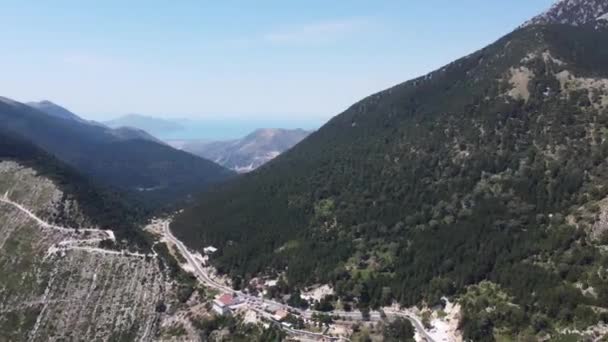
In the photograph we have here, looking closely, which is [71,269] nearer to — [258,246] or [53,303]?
[53,303]

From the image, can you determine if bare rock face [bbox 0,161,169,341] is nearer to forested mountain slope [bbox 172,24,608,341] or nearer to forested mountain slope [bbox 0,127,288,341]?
forested mountain slope [bbox 0,127,288,341]

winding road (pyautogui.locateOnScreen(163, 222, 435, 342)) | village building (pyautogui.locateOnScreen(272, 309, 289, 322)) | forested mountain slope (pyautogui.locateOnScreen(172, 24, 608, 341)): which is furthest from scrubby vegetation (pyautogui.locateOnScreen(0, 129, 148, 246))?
village building (pyautogui.locateOnScreen(272, 309, 289, 322))

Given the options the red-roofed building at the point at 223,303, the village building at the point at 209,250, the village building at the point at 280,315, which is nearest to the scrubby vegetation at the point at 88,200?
the village building at the point at 209,250

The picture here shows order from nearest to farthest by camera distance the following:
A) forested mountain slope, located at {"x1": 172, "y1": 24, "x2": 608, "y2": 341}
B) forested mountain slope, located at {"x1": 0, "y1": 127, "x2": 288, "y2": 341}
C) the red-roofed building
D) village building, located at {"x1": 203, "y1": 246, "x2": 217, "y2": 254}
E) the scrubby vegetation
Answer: forested mountain slope, located at {"x1": 172, "y1": 24, "x2": 608, "y2": 341}
forested mountain slope, located at {"x1": 0, "y1": 127, "x2": 288, "y2": 341}
the red-roofed building
the scrubby vegetation
village building, located at {"x1": 203, "y1": 246, "x2": 217, "y2": 254}

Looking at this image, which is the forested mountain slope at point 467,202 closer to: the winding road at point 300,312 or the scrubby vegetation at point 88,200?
the winding road at point 300,312

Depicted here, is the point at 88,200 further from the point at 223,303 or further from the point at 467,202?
the point at 467,202
